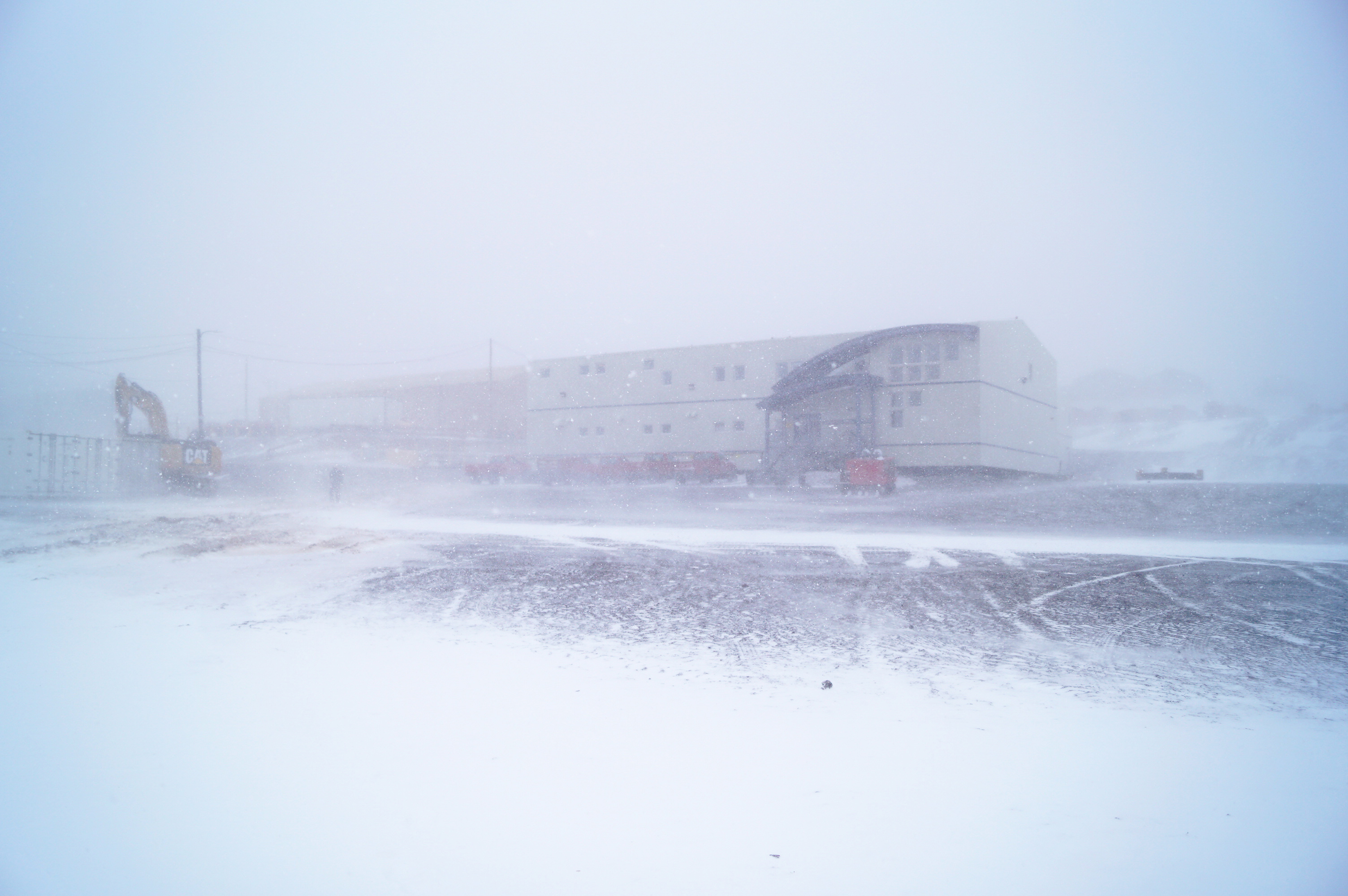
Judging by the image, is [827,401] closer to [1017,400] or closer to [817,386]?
[817,386]

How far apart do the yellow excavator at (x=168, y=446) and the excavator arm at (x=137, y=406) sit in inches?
0.6

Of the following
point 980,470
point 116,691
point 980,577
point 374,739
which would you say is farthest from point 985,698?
point 980,470

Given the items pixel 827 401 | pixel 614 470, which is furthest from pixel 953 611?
pixel 827 401

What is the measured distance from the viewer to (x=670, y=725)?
5348mm

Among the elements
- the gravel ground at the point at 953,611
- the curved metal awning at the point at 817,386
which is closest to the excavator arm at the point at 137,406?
the gravel ground at the point at 953,611

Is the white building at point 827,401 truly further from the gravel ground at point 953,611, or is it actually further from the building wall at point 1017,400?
the gravel ground at point 953,611

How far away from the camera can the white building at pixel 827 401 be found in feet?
101

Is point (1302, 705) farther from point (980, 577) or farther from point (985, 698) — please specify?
point (980, 577)

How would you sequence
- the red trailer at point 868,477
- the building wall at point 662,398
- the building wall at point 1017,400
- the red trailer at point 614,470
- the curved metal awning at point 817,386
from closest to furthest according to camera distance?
the red trailer at point 868,477
the building wall at point 1017,400
the red trailer at point 614,470
the curved metal awning at point 817,386
the building wall at point 662,398

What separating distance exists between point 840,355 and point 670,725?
29.3 m

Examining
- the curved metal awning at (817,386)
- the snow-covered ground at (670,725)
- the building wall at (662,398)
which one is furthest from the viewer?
the building wall at (662,398)

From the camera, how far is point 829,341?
34469mm

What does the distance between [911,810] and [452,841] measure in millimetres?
2427

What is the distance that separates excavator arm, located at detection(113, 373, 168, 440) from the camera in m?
26.8
